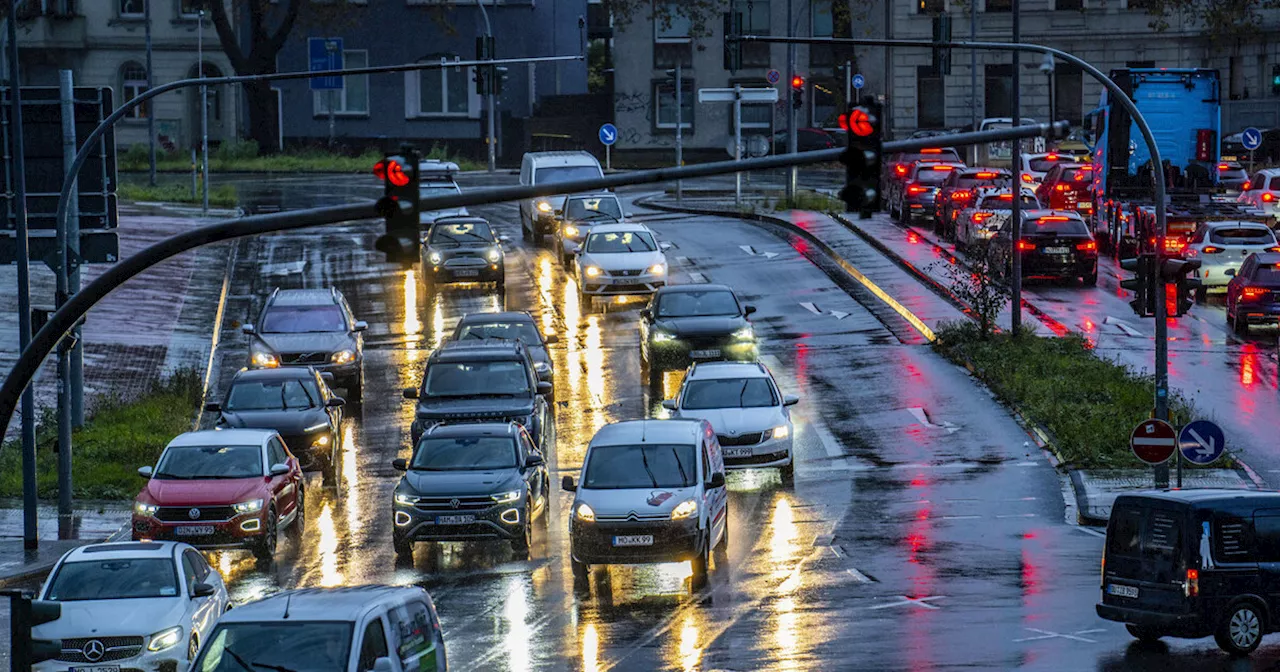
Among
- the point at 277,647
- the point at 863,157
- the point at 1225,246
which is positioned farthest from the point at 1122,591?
the point at 1225,246

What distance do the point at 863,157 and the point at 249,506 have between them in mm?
10627

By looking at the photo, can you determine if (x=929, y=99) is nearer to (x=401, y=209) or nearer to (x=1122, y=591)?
(x=1122, y=591)

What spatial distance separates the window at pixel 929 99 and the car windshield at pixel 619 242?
40112 mm

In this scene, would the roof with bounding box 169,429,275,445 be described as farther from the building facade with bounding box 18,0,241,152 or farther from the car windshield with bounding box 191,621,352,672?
the building facade with bounding box 18,0,241,152

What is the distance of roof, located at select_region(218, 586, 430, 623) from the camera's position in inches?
584

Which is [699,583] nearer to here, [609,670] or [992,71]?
[609,670]

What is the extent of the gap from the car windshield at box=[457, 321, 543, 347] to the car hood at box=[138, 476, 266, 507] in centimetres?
1098

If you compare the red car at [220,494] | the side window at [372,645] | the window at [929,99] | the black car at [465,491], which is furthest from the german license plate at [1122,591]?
the window at [929,99]

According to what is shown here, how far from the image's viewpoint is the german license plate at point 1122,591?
64.7 feet

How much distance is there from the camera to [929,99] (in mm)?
82312

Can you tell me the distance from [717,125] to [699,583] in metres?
59.0

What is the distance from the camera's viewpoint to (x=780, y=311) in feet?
142

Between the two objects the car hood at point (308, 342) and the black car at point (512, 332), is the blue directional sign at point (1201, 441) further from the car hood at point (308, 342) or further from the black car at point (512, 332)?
the car hood at point (308, 342)

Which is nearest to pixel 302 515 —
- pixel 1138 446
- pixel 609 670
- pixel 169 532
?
pixel 169 532
